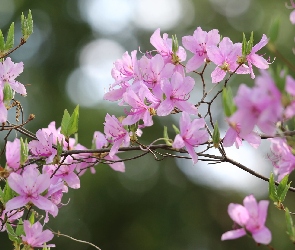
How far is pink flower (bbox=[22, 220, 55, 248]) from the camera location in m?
1.68

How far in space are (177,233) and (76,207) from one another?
1.69 m

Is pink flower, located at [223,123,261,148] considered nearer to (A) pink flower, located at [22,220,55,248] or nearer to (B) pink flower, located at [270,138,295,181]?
(B) pink flower, located at [270,138,295,181]

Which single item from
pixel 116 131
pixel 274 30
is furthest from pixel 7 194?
pixel 274 30

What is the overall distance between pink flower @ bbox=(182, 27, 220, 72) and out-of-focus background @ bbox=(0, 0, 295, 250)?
22.3 feet

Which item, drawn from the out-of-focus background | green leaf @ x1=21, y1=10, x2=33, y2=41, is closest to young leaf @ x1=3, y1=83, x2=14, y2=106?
green leaf @ x1=21, y1=10, x2=33, y2=41

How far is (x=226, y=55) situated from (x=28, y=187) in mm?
620

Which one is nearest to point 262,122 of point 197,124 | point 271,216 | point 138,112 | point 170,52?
point 197,124

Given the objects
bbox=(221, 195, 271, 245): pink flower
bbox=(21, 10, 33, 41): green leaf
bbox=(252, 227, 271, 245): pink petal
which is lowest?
bbox=(252, 227, 271, 245): pink petal

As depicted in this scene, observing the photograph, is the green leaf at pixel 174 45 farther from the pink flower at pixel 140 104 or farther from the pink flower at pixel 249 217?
the pink flower at pixel 249 217

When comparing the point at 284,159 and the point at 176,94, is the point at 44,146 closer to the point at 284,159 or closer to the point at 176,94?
the point at 176,94

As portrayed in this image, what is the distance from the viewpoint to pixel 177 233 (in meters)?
10.5

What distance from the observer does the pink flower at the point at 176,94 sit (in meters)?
1.61

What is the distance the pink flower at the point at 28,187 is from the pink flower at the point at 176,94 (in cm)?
34

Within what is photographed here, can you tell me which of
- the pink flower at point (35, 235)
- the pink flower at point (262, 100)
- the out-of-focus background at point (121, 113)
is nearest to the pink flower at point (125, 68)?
the pink flower at point (35, 235)
